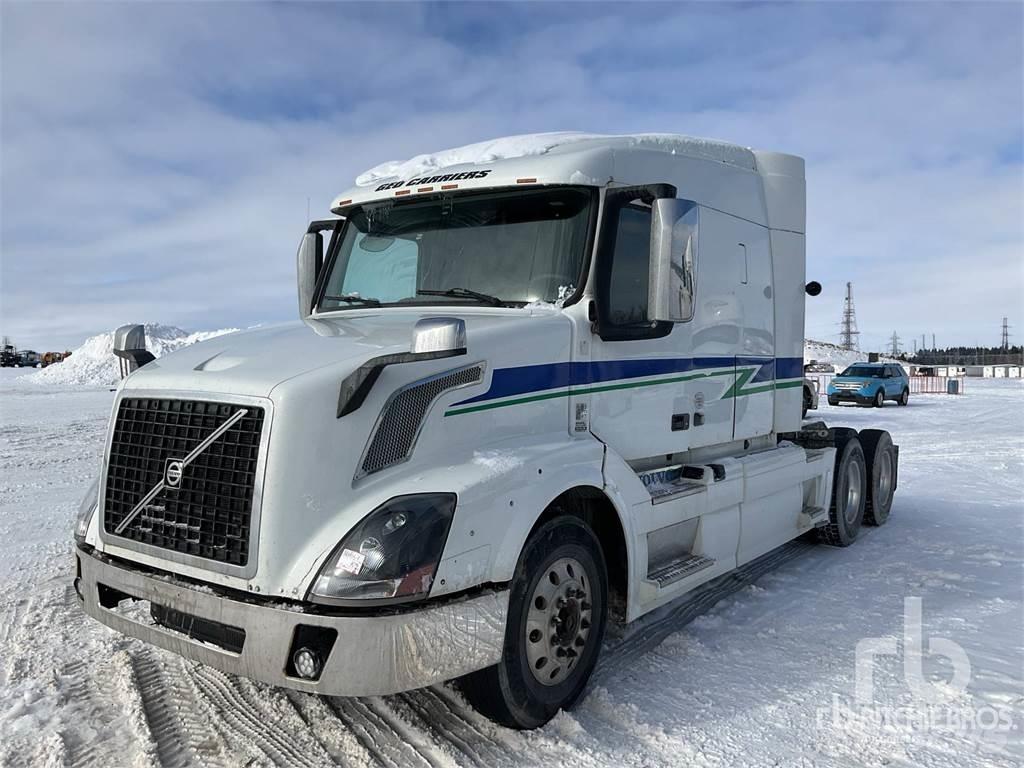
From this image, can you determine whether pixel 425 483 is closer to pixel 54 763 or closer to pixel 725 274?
pixel 54 763

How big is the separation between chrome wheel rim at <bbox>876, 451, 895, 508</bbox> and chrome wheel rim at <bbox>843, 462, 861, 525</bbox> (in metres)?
0.48

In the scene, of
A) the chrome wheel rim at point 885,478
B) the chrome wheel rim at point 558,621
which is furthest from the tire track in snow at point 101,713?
the chrome wheel rim at point 885,478

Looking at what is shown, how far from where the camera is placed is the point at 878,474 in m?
8.27

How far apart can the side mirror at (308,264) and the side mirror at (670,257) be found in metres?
2.44

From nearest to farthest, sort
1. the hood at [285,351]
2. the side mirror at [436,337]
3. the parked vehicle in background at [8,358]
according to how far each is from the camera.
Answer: the side mirror at [436,337] < the hood at [285,351] < the parked vehicle in background at [8,358]

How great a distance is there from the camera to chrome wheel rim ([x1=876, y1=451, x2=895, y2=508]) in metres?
8.40

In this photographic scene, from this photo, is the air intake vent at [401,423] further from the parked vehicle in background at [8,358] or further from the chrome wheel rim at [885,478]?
the parked vehicle in background at [8,358]

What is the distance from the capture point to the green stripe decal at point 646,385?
12.4 ft

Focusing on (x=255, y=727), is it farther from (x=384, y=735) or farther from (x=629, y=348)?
(x=629, y=348)

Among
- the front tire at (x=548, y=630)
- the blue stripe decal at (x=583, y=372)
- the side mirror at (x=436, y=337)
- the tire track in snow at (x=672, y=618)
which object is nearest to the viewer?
the side mirror at (x=436, y=337)

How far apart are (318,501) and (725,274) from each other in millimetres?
3575

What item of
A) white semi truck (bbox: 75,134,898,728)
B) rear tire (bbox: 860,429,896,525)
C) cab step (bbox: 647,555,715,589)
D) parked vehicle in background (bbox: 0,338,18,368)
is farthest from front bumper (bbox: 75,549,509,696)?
parked vehicle in background (bbox: 0,338,18,368)

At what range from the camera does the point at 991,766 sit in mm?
3443

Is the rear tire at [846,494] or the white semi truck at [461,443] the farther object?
the rear tire at [846,494]
